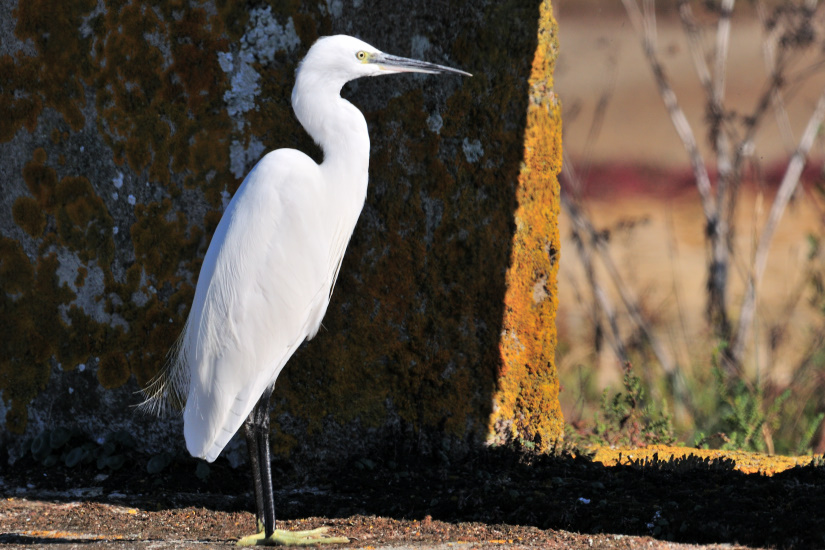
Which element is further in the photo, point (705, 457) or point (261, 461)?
point (705, 457)

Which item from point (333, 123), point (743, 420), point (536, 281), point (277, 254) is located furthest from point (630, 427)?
point (333, 123)

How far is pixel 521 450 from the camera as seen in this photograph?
3.80 metres

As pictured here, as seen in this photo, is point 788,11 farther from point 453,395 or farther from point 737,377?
point 453,395

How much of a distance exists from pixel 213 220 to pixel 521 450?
1675mm

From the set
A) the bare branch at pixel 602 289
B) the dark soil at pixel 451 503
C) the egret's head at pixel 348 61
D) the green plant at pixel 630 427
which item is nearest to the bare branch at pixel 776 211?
the bare branch at pixel 602 289

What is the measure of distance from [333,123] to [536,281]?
132 cm

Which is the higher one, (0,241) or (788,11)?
(788,11)

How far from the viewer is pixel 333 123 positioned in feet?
9.73

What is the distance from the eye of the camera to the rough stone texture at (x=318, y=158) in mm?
3617

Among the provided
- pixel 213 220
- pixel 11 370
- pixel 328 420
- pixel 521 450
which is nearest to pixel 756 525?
pixel 521 450

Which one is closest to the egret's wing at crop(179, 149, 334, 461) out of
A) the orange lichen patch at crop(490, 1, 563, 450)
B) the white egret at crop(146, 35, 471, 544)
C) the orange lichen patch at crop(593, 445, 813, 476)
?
the white egret at crop(146, 35, 471, 544)

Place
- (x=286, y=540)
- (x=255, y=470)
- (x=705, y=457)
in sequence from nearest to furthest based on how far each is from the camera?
(x=286, y=540), (x=255, y=470), (x=705, y=457)

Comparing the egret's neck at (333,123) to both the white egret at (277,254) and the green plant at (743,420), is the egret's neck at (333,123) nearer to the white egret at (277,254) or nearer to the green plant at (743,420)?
the white egret at (277,254)

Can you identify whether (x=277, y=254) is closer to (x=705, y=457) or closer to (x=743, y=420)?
(x=705, y=457)
